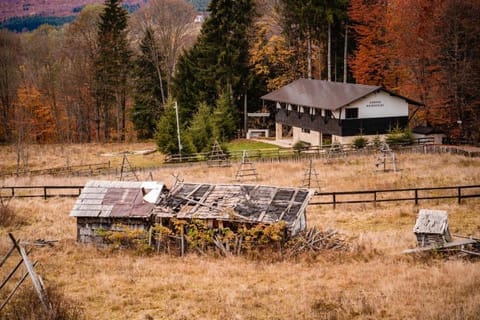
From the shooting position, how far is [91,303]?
17.7 metres

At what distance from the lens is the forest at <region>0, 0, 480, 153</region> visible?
4947 cm

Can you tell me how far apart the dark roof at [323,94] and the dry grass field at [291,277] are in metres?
21.0

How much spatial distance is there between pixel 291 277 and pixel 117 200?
9.05 meters

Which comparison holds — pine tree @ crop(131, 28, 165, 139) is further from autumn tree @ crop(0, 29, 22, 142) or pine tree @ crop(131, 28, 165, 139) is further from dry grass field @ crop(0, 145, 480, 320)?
dry grass field @ crop(0, 145, 480, 320)

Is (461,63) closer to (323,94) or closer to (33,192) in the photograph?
(323,94)

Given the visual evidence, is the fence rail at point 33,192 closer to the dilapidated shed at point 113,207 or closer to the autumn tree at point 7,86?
the dilapidated shed at point 113,207

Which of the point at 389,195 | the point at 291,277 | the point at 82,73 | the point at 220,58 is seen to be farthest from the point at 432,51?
the point at 82,73

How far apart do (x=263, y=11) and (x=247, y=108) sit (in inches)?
487

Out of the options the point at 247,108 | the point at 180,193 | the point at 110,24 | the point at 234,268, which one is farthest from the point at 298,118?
the point at 234,268

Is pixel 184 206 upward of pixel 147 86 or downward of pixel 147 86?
downward

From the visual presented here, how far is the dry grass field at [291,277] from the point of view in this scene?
53.2 feet

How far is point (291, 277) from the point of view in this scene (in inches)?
767

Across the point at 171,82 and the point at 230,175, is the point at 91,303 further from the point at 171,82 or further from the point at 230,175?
the point at 171,82

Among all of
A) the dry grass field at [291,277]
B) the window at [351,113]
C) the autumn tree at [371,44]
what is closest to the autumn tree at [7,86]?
the autumn tree at [371,44]
